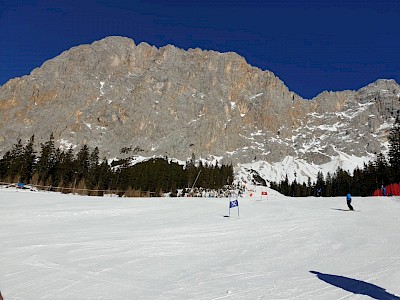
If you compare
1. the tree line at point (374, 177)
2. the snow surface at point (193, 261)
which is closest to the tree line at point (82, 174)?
the snow surface at point (193, 261)

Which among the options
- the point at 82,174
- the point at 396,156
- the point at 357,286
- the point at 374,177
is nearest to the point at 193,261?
the point at 357,286

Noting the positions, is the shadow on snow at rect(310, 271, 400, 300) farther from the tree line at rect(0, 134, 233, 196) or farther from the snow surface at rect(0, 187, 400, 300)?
the tree line at rect(0, 134, 233, 196)

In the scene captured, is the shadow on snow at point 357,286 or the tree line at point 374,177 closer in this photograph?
the shadow on snow at point 357,286

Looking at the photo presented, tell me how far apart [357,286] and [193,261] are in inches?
146

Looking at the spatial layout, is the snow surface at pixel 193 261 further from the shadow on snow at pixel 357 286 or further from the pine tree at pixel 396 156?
the pine tree at pixel 396 156

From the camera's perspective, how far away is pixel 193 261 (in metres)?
7.88

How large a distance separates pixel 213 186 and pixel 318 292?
102323 millimetres

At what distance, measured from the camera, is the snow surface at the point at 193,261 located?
5.51 meters

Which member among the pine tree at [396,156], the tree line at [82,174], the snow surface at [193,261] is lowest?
the snow surface at [193,261]

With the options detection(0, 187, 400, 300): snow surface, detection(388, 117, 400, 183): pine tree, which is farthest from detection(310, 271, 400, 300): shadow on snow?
detection(388, 117, 400, 183): pine tree

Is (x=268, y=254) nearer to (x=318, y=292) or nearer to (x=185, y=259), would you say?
(x=185, y=259)

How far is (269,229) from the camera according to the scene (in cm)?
1334

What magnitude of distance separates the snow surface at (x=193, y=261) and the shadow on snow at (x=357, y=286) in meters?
0.02

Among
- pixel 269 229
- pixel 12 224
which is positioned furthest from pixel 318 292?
pixel 12 224
